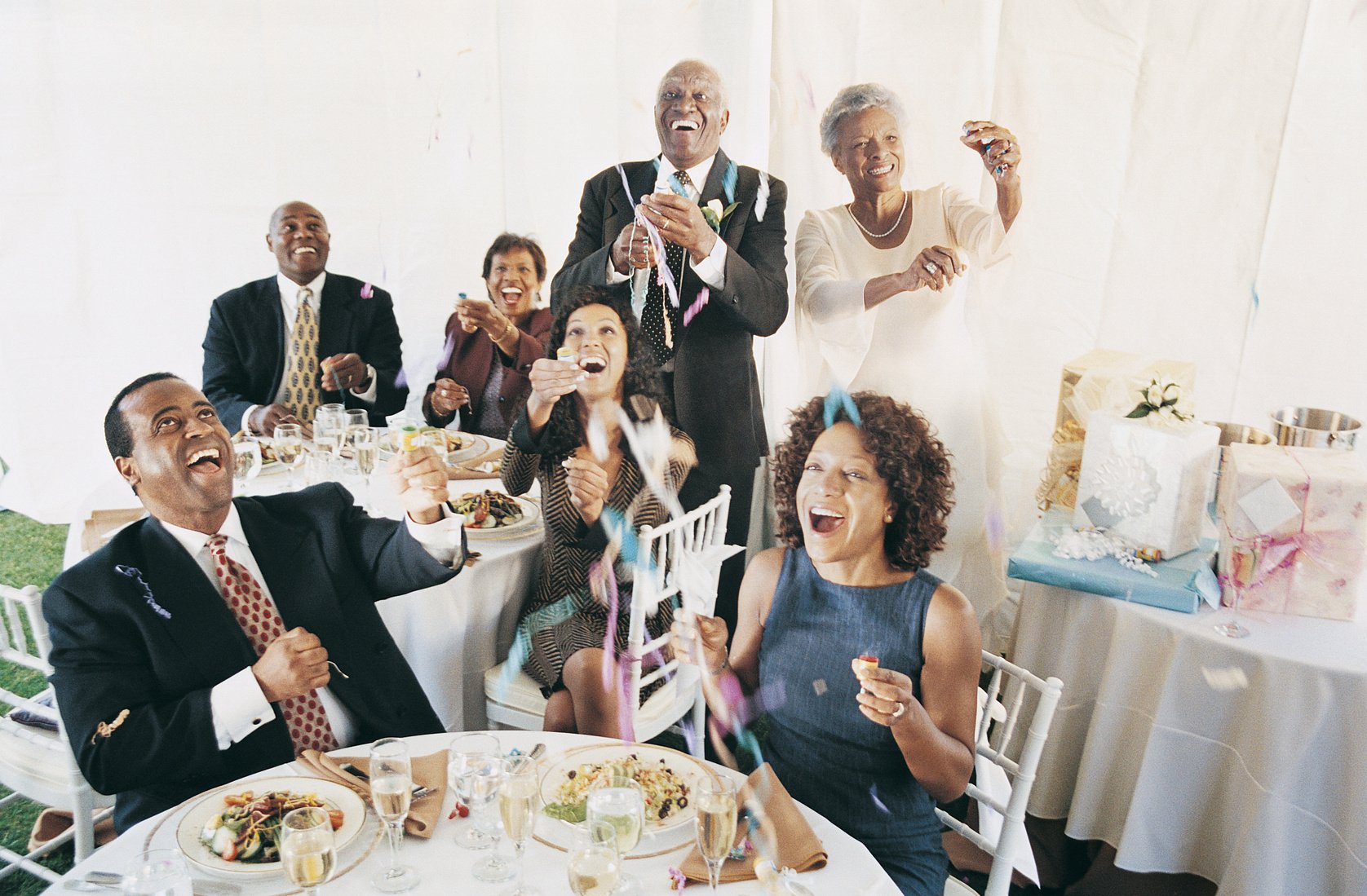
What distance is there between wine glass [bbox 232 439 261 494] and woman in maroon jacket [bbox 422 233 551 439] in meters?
0.69

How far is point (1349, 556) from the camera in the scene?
192 cm

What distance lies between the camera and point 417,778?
1.35 metres

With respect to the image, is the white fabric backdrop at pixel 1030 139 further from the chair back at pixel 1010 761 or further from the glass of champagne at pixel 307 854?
the glass of champagne at pixel 307 854

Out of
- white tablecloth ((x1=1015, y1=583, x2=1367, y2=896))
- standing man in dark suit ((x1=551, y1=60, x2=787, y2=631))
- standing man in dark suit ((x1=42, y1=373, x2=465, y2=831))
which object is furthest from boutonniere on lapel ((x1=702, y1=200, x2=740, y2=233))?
white tablecloth ((x1=1015, y1=583, x2=1367, y2=896))

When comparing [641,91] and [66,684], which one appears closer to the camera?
[66,684]

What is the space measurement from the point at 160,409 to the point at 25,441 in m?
2.78

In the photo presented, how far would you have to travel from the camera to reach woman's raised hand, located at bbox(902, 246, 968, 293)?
227 cm

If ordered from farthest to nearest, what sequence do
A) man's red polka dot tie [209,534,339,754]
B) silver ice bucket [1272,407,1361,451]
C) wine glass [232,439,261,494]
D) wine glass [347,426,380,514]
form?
1. wine glass [232,439,261,494]
2. wine glass [347,426,380,514]
3. silver ice bucket [1272,407,1361,451]
4. man's red polka dot tie [209,534,339,754]

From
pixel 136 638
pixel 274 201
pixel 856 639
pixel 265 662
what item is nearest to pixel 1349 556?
pixel 856 639

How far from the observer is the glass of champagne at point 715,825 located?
113 centimetres

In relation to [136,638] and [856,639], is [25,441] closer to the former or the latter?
[136,638]

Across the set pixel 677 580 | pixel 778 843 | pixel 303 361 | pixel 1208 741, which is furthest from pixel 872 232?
pixel 303 361

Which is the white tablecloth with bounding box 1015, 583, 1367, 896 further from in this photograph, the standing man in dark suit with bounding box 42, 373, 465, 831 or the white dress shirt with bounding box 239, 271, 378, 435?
the white dress shirt with bounding box 239, 271, 378, 435

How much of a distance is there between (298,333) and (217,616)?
1808 millimetres
